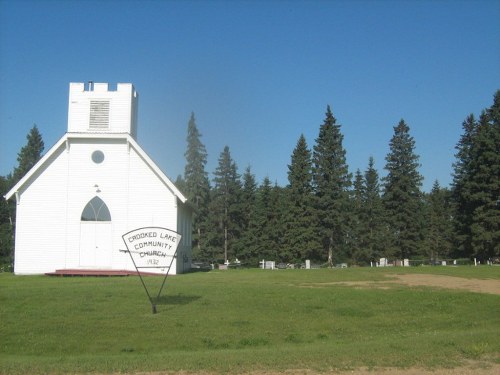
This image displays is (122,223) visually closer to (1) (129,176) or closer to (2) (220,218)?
(1) (129,176)

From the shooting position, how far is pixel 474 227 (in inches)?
2050

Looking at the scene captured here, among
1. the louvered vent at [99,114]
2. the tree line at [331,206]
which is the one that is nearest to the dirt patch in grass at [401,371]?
the louvered vent at [99,114]

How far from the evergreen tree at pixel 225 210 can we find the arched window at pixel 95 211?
1586 inches

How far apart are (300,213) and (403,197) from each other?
1142cm

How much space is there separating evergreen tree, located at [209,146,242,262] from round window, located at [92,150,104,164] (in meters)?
40.3

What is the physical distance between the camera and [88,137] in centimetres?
3231

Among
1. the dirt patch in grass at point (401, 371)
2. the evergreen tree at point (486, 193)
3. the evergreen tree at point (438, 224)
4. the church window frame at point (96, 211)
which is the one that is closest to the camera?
the dirt patch in grass at point (401, 371)

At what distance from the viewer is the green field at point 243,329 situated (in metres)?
10.1

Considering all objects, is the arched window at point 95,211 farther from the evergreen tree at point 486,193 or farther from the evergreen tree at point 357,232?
the evergreen tree at point 357,232

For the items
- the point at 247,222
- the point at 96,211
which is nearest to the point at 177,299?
the point at 96,211

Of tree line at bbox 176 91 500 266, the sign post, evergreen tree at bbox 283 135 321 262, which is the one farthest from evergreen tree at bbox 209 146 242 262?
the sign post

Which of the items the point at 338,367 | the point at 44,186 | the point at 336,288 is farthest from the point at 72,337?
the point at 44,186

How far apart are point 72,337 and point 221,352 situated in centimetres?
371

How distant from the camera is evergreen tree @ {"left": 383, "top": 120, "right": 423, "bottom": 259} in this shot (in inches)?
2382
